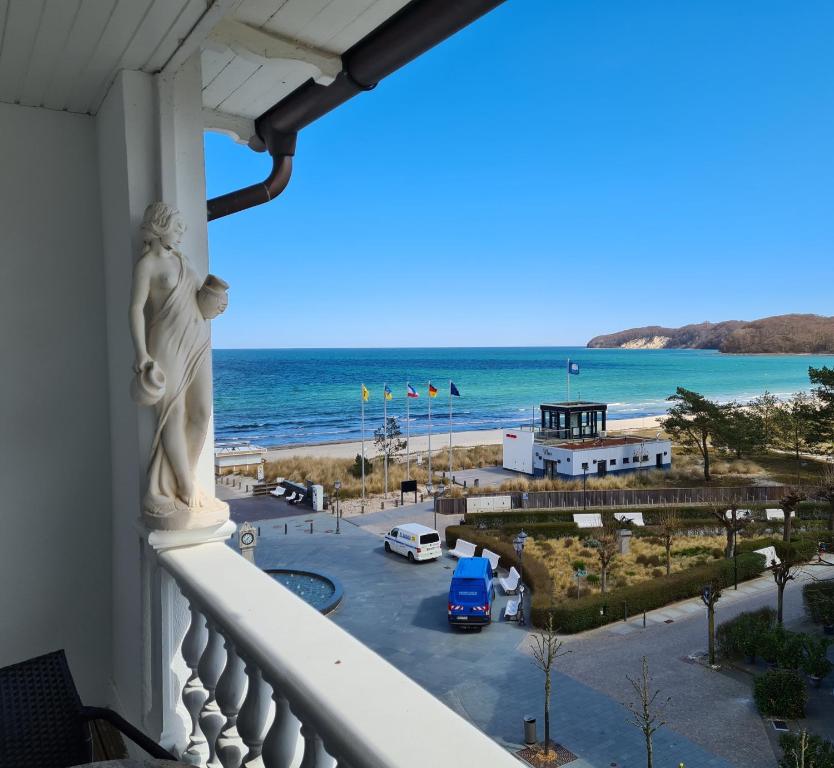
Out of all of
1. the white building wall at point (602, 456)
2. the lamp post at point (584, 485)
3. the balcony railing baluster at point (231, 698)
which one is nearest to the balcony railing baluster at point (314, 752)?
the balcony railing baluster at point (231, 698)

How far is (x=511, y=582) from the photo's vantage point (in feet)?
39.0

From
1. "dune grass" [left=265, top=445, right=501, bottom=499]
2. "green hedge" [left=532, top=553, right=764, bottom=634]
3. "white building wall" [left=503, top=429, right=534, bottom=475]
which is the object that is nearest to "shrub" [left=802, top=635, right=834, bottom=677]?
"green hedge" [left=532, top=553, right=764, bottom=634]

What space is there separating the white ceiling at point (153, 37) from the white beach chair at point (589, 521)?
49.6ft

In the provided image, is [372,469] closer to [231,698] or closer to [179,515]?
[179,515]

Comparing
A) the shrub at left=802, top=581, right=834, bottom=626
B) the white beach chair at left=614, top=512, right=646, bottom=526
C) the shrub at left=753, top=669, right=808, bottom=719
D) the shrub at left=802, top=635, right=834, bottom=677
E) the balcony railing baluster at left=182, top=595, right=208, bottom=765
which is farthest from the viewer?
the white beach chair at left=614, top=512, right=646, bottom=526

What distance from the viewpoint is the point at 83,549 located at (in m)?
2.25

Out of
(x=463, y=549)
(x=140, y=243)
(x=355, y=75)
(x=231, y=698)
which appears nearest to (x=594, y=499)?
(x=463, y=549)

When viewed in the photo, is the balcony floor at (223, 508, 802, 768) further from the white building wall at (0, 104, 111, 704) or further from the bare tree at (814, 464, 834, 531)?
the white building wall at (0, 104, 111, 704)

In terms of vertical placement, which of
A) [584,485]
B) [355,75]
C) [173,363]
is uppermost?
[355,75]

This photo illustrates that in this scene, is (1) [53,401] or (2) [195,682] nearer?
(2) [195,682]

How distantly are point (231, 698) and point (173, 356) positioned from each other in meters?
0.84

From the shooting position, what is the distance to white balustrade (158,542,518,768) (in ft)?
2.20

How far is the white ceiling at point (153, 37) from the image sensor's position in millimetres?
1489

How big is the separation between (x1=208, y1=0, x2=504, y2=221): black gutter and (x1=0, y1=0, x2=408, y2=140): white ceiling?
6 centimetres
